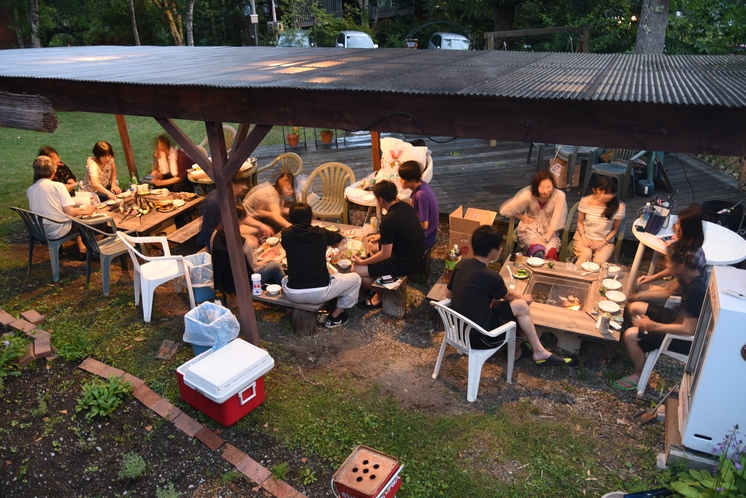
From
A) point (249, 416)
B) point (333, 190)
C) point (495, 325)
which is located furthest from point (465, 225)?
point (249, 416)

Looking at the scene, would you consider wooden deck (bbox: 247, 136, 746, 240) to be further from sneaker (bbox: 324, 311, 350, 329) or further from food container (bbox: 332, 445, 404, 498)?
food container (bbox: 332, 445, 404, 498)

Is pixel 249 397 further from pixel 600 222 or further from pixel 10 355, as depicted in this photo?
pixel 600 222

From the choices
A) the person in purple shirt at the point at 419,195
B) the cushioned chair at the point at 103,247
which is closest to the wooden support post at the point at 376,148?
the person in purple shirt at the point at 419,195

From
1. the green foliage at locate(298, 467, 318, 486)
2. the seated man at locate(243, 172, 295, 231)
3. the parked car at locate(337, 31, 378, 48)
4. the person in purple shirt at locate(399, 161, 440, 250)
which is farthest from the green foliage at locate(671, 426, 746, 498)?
the parked car at locate(337, 31, 378, 48)

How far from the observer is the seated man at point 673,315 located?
4016mm

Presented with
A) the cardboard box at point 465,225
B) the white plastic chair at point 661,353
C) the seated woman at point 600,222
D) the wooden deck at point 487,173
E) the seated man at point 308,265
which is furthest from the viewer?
the wooden deck at point 487,173

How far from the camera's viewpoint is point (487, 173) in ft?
31.5

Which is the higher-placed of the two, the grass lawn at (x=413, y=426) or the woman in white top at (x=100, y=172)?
the woman in white top at (x=100, y=172)

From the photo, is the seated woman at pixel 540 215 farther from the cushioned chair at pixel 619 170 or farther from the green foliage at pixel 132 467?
the green foliage at pixel 132 467

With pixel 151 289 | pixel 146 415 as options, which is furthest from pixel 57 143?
pixel 146 415

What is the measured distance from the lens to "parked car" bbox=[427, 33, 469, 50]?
56.9ft

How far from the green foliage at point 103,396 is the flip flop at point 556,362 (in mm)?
3658

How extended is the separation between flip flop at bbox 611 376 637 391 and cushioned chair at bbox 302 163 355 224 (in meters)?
4.19

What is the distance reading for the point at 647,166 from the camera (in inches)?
329
